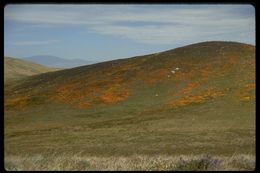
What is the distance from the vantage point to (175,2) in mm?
5441

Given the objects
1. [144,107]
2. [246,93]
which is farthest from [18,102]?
[246,93]

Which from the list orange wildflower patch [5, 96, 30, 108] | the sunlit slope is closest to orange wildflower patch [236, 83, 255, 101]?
the sunlit slope

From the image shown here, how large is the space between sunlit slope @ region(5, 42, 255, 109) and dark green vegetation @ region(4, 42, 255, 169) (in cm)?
9

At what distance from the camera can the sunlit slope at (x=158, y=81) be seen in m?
43.0

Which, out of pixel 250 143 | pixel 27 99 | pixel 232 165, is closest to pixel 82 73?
pixel 27 99

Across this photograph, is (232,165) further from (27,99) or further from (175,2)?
(27,99)

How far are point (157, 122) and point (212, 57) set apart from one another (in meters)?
20.9

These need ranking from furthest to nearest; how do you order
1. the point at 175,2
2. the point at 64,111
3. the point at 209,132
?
the point at 64,111 < the point at 209,132 < the point at 175,2

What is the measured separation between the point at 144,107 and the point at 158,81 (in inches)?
285

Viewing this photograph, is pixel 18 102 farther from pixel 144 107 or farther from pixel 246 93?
pixel 246 93

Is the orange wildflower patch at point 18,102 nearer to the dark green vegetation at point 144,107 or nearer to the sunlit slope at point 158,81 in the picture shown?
the sunlit slope at point 158,81

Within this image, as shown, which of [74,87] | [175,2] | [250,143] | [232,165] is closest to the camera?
[175,2]

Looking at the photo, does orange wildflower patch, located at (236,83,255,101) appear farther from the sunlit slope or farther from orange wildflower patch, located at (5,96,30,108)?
orange wildflower patch, located at (5,96,30,108)

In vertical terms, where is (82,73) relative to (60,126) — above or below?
above
